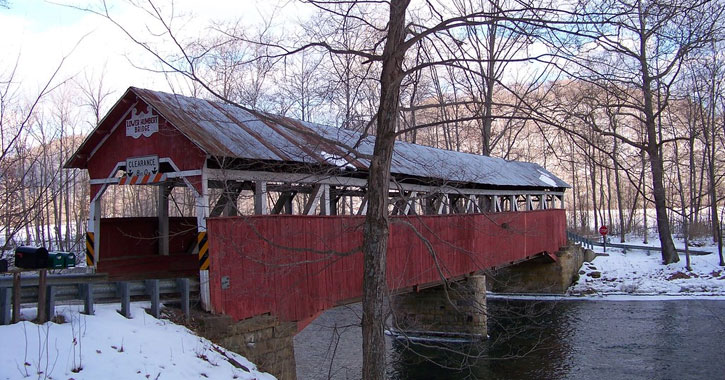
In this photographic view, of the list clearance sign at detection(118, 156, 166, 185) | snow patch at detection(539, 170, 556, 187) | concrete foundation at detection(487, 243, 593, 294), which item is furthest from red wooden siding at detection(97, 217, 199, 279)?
snow patch at detection(539, 170, 556, 187)

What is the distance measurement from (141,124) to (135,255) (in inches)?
112

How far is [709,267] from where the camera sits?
890 inches

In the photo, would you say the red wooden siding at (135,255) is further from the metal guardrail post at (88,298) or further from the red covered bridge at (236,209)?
the metal guardrail post at (88,298)

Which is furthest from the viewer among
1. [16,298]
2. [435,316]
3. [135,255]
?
[435,316]

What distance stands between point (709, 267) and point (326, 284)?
764 inches

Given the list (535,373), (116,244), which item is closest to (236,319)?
(116,244)

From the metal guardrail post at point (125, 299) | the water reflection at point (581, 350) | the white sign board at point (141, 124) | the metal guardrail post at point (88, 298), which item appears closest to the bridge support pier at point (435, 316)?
the water reflection at point (581, 350)

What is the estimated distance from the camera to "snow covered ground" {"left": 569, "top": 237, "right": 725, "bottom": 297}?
68.2 ft

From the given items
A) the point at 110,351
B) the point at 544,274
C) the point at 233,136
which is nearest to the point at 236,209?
the point at 110,351

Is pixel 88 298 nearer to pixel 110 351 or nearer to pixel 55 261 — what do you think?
pixel 55 261

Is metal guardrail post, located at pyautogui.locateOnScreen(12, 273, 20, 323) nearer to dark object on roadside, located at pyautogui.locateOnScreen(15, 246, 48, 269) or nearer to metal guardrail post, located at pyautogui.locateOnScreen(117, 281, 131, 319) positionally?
dark object on roadside, located at pyautogui.locateOnScreen(15, 246, 48, 269)

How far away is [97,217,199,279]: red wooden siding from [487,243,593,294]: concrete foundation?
564 inches

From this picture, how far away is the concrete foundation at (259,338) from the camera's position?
7230mm

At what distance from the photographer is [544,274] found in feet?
74.4
